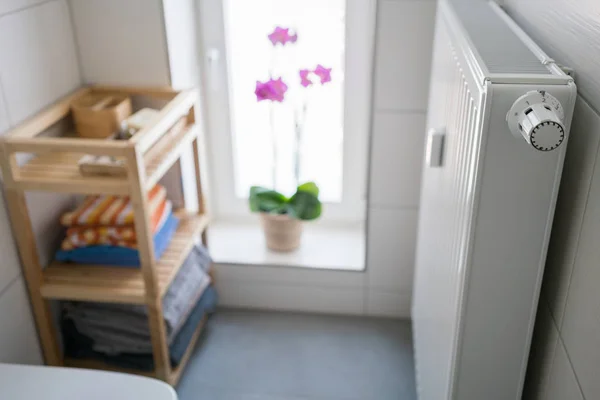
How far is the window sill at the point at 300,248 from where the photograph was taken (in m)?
1.84

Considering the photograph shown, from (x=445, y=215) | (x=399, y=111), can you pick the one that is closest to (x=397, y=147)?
(x=399, y=111)

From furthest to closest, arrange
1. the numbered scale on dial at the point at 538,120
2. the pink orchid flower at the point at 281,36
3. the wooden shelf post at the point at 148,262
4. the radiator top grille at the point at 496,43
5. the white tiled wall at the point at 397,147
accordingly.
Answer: the pink orchid flower at the point at 281,36 < the white tiled wall at the point at 397,147 < the wooden shelf post at the point at 148,262 < the radiator top grille at the point at 496,43 < the numbered scale on dial at the point at 538,120

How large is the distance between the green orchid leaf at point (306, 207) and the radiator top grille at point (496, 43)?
757mm

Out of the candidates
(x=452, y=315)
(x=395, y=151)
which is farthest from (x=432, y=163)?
(x=395, y=151)

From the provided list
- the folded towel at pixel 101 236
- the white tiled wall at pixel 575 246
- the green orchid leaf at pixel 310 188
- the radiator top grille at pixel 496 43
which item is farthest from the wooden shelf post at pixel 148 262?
the white tiled wall at pixel 575 246

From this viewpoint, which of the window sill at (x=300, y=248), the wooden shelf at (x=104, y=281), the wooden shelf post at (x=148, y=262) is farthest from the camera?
the window sill at (x=300, y=248)

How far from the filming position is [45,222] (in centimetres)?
149

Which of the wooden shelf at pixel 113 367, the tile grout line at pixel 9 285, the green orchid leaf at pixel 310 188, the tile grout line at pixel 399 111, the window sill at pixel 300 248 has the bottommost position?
the wooden shelf at pixel 113 367

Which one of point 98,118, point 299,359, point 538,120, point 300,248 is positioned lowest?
point 299,359

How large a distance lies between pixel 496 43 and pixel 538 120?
0.29 metres

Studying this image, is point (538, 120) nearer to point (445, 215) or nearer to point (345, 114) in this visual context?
point (445, 215)

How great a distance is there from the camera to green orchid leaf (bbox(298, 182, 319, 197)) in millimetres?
1784

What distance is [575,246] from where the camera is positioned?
2.46 feet

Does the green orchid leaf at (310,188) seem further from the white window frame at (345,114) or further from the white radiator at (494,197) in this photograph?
the white radiator at (494,197)
